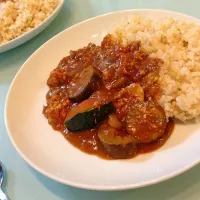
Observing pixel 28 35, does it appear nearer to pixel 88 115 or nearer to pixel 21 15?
pixel 21 15

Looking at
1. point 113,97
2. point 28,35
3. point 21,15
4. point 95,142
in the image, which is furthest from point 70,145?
point 21,15

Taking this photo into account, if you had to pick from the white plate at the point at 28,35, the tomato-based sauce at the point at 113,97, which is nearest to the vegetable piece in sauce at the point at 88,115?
the tomato-based sauce at the point at 113,97

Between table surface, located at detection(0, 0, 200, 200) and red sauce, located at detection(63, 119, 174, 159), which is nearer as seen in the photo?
table surface, located at detection(0, 0, 200, 200)

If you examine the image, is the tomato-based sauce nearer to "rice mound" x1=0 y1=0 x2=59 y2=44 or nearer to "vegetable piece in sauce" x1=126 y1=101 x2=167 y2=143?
"vegetable piece in sauce" x1=126 y1=101 x2=167 y2=143

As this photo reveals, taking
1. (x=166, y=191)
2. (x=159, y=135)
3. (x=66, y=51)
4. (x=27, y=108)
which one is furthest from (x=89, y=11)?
(x=166, y=191)

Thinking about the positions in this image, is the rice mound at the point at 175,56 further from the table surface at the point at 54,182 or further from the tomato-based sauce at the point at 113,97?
the table surface at the point at 54,182

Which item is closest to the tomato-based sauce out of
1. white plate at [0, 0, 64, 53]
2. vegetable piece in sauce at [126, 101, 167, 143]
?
vegetable piece in sauce at [126, 101, 167, 143]
